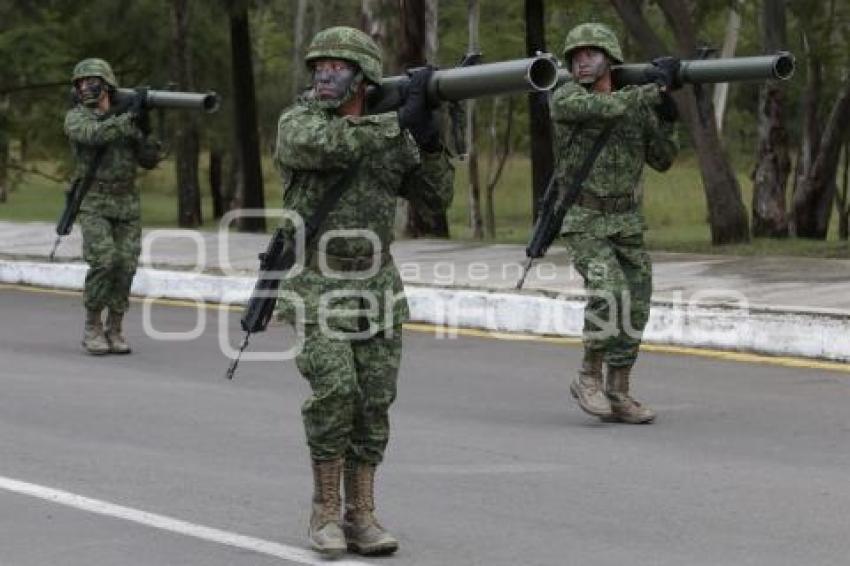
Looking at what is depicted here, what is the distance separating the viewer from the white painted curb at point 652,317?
1130 cm

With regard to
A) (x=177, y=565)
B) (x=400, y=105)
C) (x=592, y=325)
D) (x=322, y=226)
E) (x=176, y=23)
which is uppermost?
(x=176, y=23)

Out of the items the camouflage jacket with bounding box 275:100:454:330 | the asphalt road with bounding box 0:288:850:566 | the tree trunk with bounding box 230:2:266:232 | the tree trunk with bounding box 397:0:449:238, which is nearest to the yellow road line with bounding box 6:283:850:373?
the asphalt road with bounding box 0:288:850:566

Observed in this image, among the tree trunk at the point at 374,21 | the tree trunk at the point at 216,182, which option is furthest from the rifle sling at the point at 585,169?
the tree trunk at the point at 216,182

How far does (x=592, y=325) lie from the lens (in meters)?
9.09

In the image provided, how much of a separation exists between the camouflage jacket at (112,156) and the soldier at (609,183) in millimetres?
3972

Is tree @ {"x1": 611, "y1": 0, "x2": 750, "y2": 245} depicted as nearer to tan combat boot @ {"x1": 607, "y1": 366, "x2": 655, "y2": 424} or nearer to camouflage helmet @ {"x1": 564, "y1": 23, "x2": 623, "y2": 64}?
tan combat boot @ {"x1": 607, "y1": 366, "x2": 655, "y2": 424}

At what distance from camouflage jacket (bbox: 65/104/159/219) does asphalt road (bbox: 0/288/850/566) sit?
111 centimetres

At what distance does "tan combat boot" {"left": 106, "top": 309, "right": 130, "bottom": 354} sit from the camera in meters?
12.7

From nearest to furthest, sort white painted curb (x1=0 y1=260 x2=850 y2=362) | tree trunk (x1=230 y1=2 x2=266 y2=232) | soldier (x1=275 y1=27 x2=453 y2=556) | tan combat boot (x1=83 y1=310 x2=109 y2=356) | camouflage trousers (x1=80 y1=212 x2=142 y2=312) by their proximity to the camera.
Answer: soldier (x1=275 y1=27 x2=453 y2=556), white painted curb (x1=0 y1=260 x2=850 y2=362), camouflage trousers (x1=80 y1=212 x2=142 y2=312), tan combat boot (x1=83 y1=310 x2=109 y2=356), tree trunk (x1=230 y1=2 x2=266 y2=232)

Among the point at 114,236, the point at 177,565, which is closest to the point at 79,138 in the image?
the point at 114,236

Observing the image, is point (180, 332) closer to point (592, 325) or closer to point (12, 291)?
point (12, 291)

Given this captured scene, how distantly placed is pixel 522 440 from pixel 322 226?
2.88m

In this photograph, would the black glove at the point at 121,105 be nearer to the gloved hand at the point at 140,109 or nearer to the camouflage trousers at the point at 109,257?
the gloved hand at the point at 140,109

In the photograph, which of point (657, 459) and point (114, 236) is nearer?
point (657, 459)
